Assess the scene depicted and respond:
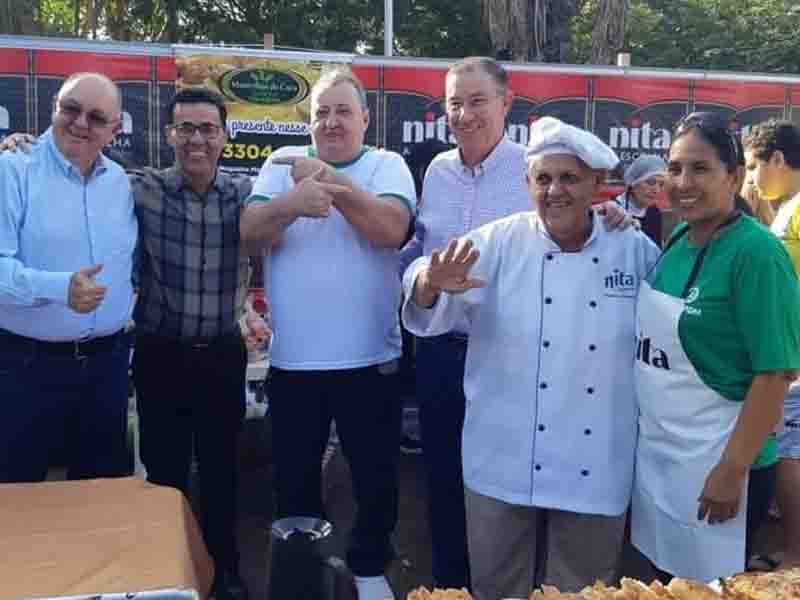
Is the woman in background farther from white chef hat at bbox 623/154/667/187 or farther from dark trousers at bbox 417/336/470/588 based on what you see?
dark trousers at bbox 417/336/470/588

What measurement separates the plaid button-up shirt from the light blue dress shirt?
0.51 feet

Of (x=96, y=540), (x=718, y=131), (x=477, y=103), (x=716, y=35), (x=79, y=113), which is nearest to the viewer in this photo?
(x=96, y=540)

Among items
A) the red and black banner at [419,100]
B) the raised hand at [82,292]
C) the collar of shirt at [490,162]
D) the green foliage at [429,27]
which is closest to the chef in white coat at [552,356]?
the collar of shirt at [490,162]

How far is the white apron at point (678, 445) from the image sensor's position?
2.08 meters

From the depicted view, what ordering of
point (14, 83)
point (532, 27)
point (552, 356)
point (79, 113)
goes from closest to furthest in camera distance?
point (552, 356) < point (79, 113) < point (14, 83) < point (532, 27)

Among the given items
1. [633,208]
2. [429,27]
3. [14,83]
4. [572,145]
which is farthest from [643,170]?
[429,27]

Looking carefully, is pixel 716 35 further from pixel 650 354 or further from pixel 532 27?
pixel 650 354

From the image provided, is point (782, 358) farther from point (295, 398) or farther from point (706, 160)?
point (295, 398)

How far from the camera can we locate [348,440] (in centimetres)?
304

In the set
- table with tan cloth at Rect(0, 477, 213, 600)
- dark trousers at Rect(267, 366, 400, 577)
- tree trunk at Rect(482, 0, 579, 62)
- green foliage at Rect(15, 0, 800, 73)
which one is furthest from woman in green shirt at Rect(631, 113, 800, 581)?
green foliage at Rect(15, 0, 800, 73)

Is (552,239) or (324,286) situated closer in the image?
(552,239)

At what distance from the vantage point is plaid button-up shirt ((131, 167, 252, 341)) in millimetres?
3004

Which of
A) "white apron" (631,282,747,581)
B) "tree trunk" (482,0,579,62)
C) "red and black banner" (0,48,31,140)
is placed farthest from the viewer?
"tree trunk" (482,0,579,62)

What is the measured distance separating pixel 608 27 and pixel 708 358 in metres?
8.31
